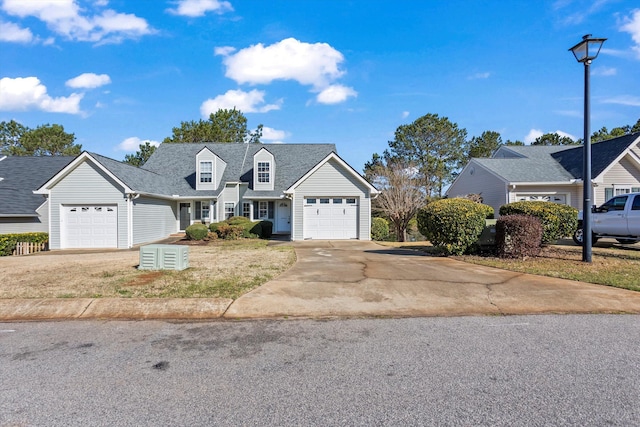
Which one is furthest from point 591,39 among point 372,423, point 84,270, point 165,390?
point 84,270

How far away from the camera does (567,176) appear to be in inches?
811

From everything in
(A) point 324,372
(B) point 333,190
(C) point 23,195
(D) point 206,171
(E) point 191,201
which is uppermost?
(D) point 206,171

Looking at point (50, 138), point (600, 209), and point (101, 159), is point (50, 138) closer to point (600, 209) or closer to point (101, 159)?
point (101, 159)

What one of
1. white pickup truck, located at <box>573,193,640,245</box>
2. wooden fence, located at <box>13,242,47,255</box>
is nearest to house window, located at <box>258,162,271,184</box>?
wooden fence, located at <box>13,242,47,255</box>

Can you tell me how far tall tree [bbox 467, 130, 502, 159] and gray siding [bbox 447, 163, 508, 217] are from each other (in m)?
20.3

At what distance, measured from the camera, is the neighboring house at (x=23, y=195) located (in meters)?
18.9

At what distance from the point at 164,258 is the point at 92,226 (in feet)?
35.8

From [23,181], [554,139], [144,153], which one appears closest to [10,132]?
[144,153]

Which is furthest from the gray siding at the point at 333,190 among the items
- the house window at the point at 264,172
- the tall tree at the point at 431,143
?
the tall tree at the point at 431,143

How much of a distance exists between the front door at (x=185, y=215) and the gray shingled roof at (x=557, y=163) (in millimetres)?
20017

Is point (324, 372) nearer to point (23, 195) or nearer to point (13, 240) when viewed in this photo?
point (13, 240)

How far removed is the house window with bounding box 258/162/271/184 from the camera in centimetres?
2355

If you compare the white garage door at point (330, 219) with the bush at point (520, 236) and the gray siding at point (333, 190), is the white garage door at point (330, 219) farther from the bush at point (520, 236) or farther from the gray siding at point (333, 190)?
the bush at point (520, 236)

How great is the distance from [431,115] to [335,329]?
128ft
